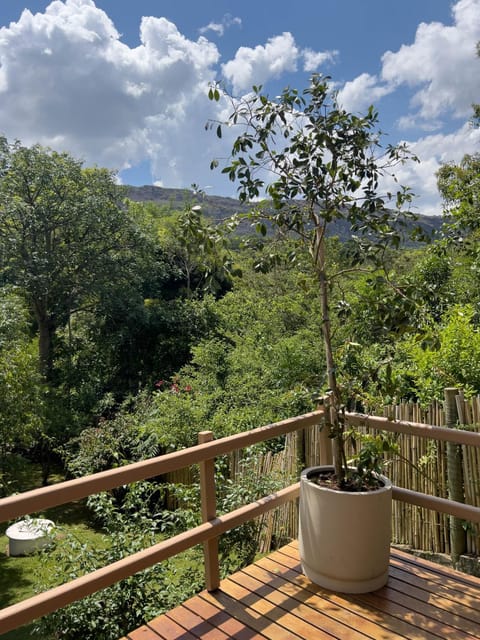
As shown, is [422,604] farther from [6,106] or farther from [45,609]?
[6,106]

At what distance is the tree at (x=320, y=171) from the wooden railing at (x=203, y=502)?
0.41 meters

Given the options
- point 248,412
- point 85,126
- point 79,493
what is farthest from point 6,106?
point 79,493

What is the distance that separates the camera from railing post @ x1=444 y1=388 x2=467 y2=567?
11.1 ft

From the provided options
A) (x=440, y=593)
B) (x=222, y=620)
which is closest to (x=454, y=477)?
(x=440, y=593)

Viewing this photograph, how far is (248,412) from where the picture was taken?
6.13 meters

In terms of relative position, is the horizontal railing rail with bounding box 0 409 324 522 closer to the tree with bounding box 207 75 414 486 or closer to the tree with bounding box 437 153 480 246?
the tree with bounding box 207 75 414 486

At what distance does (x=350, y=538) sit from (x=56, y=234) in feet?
46.0

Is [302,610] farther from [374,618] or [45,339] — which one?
[45,339]

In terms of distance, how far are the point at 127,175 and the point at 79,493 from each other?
Answer: 15.1 meters

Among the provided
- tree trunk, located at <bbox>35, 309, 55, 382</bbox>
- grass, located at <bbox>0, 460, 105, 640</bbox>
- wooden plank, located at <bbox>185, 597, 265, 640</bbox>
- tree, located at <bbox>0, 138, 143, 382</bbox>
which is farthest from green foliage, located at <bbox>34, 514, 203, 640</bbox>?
tree trunk, located at <bbox>35, 309, 55, 382</bbox>

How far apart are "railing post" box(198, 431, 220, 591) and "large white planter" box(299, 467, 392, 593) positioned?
0.52 m

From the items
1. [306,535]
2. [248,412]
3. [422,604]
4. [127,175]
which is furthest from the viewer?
[127,175]

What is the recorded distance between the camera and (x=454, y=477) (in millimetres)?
3387

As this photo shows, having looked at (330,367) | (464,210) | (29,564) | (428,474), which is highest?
(464,210)
